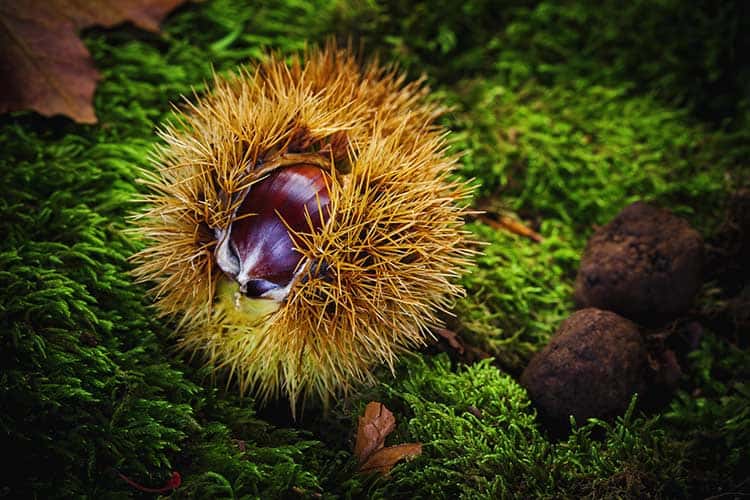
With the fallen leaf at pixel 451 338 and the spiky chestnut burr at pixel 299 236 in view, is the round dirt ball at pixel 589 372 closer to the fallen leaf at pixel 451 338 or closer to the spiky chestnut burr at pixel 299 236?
the fallen leaf at pixel 451 338

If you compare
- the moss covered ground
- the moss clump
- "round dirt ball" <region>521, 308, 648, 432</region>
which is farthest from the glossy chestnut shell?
"round dirt ball" <region>521, 308, 648, 432</region>

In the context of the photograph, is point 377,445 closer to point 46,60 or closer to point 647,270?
point 647,270

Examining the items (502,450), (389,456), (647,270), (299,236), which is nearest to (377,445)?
(389,456)

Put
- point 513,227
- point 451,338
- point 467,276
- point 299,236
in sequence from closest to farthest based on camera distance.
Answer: point 299,236
point 451,338
point 467,276
point 513,227

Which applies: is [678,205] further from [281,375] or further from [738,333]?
[281,375]

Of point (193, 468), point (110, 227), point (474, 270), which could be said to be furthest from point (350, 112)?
point (193, 468)
